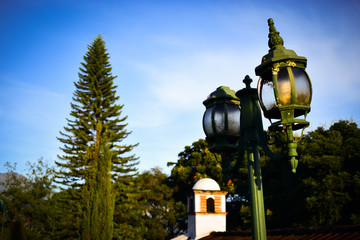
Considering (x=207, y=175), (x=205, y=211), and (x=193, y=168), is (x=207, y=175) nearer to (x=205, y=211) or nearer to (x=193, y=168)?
(x=193, y=168)

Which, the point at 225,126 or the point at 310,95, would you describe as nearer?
the point at 310,95

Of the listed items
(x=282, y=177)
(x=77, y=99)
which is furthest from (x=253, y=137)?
(x=77, y=99)

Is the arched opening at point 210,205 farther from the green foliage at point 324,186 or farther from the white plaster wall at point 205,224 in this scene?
the green foliage at point 324,186

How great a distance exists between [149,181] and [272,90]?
26471 millimetres

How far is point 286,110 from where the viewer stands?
1889mm

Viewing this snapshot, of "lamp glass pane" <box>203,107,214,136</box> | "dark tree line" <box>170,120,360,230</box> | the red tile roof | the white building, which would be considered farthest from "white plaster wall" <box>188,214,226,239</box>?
"lamp glass pane" <box>203,107,214,136</box>

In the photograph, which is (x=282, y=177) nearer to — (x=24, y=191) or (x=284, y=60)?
(x=284, y=60)

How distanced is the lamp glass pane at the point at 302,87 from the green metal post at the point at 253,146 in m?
0.43

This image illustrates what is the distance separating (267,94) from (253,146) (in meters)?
0.44

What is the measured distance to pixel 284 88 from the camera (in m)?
1.92

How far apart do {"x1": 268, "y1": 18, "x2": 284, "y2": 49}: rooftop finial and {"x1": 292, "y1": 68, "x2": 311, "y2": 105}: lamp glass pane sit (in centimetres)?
29

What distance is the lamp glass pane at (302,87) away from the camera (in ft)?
6.30

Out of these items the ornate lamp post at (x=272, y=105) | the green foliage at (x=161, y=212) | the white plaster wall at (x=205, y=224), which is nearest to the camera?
the ornate lamp post at (x=272, y=105)

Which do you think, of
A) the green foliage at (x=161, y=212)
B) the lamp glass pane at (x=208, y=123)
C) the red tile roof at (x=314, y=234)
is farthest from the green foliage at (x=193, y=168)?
the lamp glass pane at (x=208, y=123)
